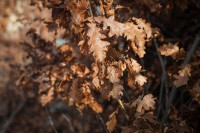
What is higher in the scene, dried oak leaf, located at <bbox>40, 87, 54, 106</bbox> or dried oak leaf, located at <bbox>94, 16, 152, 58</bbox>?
dried oak leaf, located at <bbox>94, 16, 152, 58</bbox>

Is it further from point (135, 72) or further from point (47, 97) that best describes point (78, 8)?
point (47, 97)

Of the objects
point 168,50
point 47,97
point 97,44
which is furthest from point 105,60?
point 47,97

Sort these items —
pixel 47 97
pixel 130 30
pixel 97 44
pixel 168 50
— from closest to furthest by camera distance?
1. pixel 97 44
2. pixel 130 30
3. pixel 168 50
4. pixel 47 97

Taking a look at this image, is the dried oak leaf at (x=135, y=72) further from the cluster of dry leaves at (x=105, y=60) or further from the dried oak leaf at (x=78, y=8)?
the dried oak leaf at (x=78, y=8)

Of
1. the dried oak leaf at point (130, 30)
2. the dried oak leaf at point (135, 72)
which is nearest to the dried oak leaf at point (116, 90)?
the dried oak leaf at point (135, 72)

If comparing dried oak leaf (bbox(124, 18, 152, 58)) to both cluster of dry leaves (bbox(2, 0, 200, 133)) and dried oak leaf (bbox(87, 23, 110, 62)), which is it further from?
dried oak leaf (bbox(87, 23, 110, 62))

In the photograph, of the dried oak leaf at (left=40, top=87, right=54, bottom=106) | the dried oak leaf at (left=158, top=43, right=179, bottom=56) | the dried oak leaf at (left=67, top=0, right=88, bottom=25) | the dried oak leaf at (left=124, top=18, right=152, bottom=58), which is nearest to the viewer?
the dried oak leaf at (left=67, top=0, right=88, bottom=25)

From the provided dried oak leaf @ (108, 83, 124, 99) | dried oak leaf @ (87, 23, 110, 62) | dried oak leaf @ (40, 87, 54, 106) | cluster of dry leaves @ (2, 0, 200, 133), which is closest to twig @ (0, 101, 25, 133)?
cluster of dry leaves @ (2, 0, 200, 133)

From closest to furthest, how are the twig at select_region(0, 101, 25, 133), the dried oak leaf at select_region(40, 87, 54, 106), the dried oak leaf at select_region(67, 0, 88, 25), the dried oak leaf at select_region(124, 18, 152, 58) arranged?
the dried oak leaf at select_region(67, 0, 88, 25) < the dried oak leaf at select_region(124, 18, 152, 58) < the dried oak leaf at select_region(40, 87, 54, 106) < the twig at select_region(0, 101, 25, 133)
